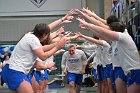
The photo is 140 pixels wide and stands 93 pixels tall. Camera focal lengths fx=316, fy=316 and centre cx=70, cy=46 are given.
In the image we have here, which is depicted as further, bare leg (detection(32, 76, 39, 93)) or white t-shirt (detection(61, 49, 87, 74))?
white t-shirt (detection(61, 49, 87, 74))

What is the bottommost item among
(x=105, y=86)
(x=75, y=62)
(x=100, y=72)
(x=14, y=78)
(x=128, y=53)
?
(x=105, y=86)

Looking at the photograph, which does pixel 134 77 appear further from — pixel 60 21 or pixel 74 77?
pixel 74 77

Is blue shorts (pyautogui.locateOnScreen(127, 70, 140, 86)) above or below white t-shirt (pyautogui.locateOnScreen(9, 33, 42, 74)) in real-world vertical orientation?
below

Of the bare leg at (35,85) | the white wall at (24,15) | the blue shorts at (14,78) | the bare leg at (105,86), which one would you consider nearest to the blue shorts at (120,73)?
the blue shorts at (14,78)

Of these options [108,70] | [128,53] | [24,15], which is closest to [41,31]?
[128,53]

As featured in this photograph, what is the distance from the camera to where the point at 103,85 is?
30.7 feet

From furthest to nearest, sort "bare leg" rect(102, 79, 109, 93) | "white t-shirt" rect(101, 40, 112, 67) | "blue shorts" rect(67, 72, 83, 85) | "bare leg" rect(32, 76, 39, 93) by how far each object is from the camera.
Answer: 1. "blue shorts" rect(67, 72, 83, 85)
2. "bare leg" rect(102, 79, 109, 93)
3. "white t-shirt" rect(101, 40, 112, 67)
4. "bare leg" rect(32, 76, 39, 93)

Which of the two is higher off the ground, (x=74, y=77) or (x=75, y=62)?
(x=75, y=62)

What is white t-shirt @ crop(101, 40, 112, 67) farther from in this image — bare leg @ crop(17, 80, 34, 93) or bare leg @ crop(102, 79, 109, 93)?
bare leg @ crop(17, 80, 34, 93)

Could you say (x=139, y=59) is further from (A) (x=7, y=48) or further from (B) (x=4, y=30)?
(B) (x=4, y=30)

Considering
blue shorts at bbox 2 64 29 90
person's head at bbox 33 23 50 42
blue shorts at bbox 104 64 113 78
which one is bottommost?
blue shorts at bbox 104 64 113 78

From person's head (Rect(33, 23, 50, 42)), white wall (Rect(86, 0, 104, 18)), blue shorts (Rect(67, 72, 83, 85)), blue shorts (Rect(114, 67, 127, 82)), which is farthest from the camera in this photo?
white wall (Rect(86, 0, 104, 18))

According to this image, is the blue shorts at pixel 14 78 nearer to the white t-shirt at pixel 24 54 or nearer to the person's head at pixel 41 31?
the white t-shirt at pixel 24 54

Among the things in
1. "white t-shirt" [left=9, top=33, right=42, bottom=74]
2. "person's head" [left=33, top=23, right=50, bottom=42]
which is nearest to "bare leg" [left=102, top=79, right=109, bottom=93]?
"person's head" [left=33, top=23, right=50, bottom=42]
